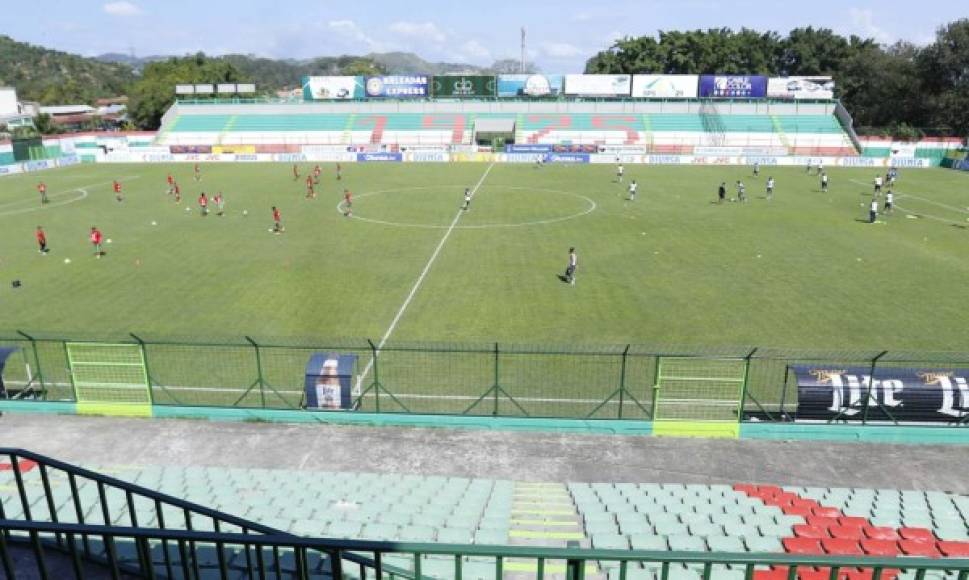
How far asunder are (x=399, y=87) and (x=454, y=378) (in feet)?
252

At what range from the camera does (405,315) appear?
2281 cm

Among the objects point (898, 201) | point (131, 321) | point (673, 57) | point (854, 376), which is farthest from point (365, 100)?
point (854, 376)

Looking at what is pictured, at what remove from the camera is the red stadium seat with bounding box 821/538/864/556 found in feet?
27.0

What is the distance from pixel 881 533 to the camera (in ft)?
29.4

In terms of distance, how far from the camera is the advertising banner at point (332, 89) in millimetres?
87206

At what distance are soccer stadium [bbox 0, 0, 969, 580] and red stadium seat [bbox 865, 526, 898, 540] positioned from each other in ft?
0.45

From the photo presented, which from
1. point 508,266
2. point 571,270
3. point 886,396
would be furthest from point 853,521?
point 508,266

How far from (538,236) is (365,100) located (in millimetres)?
61965

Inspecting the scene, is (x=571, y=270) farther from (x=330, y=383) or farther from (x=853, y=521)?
(x=853, y=521)

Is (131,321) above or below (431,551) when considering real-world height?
below

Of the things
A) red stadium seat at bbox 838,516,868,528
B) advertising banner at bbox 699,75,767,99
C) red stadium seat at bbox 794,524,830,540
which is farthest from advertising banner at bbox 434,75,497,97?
red stadium seat at bbox 794,524,830,540

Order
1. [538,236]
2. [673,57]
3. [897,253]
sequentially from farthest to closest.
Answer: [673,57] < [538,236] < [897,253]

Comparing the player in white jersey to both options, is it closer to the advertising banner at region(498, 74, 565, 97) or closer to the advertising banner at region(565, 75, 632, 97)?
the advertising banner at region(565, 75, 632, 97)

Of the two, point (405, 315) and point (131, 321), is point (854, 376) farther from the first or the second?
point (131, 321)
